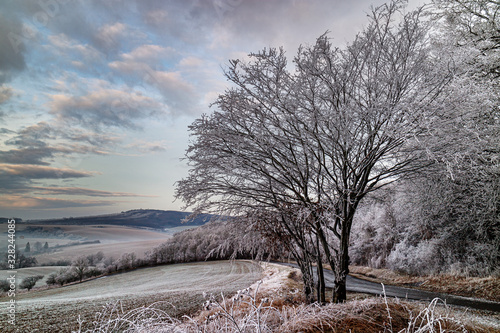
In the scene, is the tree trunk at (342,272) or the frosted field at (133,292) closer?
the tree trunk at (342,272)

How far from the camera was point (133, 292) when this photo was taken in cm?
1591

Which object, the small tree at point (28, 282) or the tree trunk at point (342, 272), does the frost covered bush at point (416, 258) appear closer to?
the tree trunk at point (342, 272)

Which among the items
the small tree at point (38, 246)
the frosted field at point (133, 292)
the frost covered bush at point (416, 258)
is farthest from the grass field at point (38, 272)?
the frost covered bush at point (416, 258)

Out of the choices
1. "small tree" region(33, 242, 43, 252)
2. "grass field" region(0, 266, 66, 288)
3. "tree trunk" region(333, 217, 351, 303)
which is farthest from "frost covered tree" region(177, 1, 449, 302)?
"grass field" region(0, 266, 66, 288)

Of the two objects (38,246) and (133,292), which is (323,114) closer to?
(133,292)

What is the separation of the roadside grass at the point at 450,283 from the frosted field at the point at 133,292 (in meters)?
8.81

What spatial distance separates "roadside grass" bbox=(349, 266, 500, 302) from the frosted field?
8811mm

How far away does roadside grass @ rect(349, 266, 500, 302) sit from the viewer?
10672 mm

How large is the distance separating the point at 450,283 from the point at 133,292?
18302 millimetres

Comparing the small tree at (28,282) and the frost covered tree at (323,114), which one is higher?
the frost covered tree at (323,114)

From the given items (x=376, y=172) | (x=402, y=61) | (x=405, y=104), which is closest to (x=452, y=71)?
(x=402, y=61)

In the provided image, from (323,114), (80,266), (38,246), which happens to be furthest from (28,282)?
(323,114)

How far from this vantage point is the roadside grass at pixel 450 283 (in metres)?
10.7

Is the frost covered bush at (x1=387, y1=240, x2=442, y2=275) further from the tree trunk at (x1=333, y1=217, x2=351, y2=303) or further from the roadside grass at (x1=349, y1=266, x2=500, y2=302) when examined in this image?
the tree trunk at (x1=333, y1=217, x2=351, y2=303)
